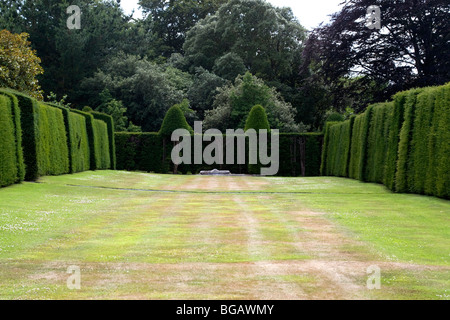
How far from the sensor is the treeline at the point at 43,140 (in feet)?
49.8

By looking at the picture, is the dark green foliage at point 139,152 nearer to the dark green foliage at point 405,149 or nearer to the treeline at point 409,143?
the treeline at point 409,143

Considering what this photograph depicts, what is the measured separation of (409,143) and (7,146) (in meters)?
12.2

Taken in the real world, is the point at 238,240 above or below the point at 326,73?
below

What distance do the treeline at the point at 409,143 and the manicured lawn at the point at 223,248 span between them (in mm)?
952

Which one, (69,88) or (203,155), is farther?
(69,88)

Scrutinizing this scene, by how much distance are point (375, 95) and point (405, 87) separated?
1994 millimetres

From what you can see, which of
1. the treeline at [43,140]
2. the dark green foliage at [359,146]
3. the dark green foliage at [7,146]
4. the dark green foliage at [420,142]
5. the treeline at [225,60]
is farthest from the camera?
the treeline at [225,60]

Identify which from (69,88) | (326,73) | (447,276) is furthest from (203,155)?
(447,276)

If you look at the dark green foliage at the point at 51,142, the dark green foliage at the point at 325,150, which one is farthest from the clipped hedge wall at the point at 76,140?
the dark green foliage at the point at 325,150

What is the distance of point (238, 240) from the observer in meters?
7.97

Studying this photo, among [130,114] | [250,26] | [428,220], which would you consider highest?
[250,26]

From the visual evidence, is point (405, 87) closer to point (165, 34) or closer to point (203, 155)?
point (203, 155)

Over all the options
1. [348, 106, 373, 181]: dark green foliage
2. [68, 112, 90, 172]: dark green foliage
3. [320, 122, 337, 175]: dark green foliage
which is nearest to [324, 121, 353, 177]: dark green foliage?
[320, 122, 337, 175]: dark green foliage
